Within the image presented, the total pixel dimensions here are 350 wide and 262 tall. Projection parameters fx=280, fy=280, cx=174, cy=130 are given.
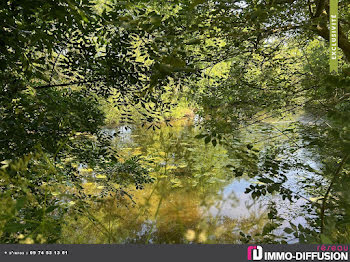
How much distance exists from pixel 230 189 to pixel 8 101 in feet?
22.4

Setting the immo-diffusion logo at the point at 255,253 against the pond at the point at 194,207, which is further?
the pond at the point at 194,207

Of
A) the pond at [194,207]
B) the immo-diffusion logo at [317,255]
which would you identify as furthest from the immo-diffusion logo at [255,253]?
the pond at [194,207]

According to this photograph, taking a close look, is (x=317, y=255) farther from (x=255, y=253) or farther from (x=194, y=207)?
(x=194, y=207)

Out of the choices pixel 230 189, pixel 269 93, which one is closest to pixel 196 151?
pixel 230 189

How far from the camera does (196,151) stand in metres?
10.4

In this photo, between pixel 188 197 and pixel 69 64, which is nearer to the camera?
pixel 69 64

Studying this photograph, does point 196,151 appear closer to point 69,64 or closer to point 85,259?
point 69,64

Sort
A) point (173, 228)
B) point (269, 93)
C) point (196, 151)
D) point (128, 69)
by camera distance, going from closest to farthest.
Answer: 1. point (128, 69)
2. point (269, 93)
3. point (173, 228)
4. point (196, 151)

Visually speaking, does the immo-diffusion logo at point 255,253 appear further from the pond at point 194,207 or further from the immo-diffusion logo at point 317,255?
the pond at point 194,207

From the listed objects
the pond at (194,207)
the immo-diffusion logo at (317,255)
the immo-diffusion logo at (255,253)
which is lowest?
the pond at (194,207)

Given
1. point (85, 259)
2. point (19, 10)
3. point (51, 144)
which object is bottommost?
point (85, 259)

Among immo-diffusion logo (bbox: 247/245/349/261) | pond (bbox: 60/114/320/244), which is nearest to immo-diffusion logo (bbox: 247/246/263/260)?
immo-diffusion logo (bbox: 247/245/349/261)

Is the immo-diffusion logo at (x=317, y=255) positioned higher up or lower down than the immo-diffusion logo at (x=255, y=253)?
higher up

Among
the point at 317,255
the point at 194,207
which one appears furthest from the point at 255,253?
the point at 194,207
